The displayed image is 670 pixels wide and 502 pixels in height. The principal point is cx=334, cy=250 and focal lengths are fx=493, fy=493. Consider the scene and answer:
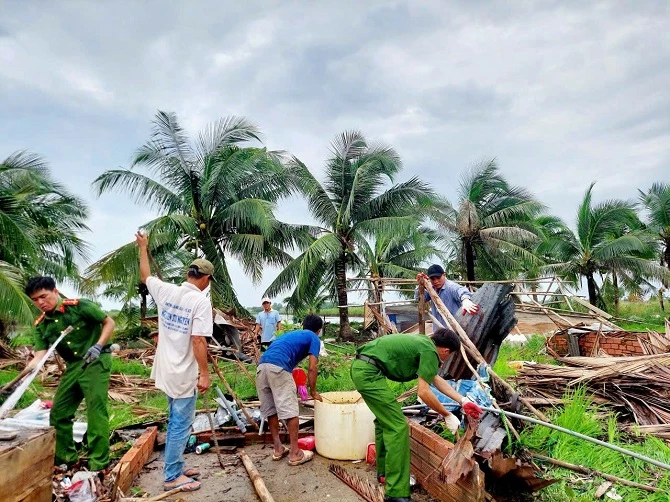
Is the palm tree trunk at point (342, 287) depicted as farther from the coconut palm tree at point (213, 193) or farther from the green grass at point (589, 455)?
the green grass at point (589, 455)

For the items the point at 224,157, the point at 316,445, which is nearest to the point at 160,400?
the point at 316,445

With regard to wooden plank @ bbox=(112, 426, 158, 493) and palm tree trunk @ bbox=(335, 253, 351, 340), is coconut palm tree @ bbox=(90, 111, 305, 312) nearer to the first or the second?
palm tree trunk @ bbox=(335, 253, 351, 340)

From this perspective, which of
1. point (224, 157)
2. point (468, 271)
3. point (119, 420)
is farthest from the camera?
point (468, 271)

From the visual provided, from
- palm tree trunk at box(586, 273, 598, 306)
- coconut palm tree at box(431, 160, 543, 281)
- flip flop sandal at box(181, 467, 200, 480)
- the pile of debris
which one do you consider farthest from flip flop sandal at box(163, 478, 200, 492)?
palm tree trunk at box(586, 273, 598, 306)

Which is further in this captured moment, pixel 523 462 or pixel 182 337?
pixel 182 337

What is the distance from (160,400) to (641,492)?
682 cm

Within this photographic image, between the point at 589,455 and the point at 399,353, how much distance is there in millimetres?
1857

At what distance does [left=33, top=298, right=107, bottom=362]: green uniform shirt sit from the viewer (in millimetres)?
4480

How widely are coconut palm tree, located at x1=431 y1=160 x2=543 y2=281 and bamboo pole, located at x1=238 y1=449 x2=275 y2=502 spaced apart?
17.1m

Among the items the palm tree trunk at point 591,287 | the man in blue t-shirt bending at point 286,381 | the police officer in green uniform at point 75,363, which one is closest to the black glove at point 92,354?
the police officer in green uniform at point 75,363

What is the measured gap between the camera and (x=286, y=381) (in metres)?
5.07

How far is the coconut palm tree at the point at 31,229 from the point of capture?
8570 mm

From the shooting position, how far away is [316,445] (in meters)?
5.22

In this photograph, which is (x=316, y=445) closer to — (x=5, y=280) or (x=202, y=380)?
(x=202, y=380)
